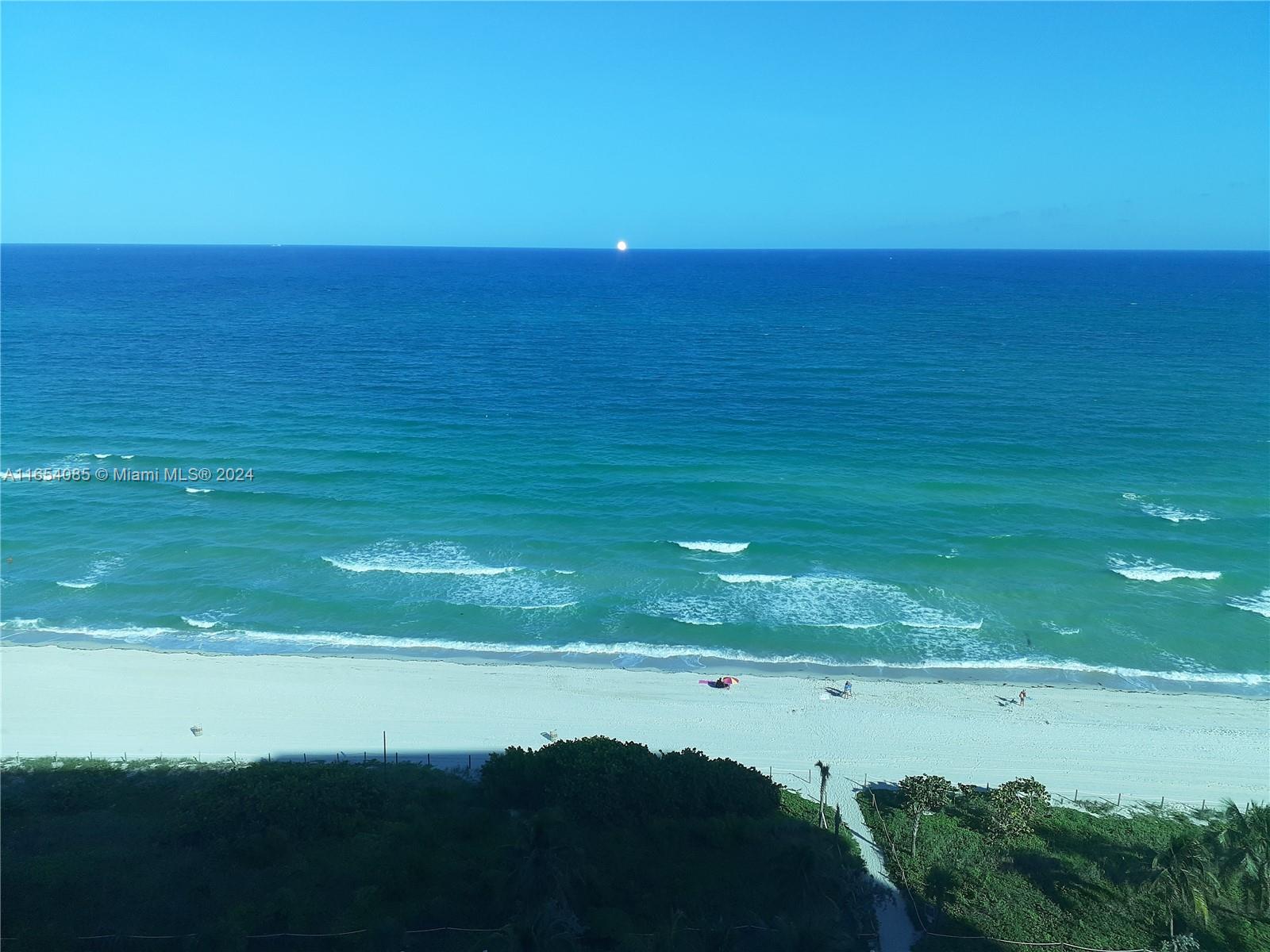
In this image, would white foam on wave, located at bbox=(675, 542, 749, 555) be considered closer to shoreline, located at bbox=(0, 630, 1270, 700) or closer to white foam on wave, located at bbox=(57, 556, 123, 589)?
shoreline, located at bbox=(0, 630, 1270, 700)

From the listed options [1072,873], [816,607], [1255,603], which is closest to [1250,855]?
[1072,873]

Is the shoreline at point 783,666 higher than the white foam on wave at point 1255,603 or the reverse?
the reverse

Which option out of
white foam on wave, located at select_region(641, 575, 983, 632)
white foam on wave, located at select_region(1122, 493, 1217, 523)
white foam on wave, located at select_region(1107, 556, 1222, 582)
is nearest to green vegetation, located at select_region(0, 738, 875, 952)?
white foam on wave, located at select_region(641, 575, 983, 632)

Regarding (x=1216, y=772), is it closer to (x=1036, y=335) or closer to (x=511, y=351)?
(x=511, y=351)

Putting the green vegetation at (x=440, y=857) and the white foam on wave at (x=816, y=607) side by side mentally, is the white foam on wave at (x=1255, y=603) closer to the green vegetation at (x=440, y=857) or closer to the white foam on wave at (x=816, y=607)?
the white foam on wave at (x=816, y=607)

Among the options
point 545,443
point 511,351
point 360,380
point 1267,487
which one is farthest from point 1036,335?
point 360,380

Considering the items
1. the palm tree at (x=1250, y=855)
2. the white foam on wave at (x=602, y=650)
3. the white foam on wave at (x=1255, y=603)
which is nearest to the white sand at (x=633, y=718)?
the white foam on wave at (x=602, y=650)
